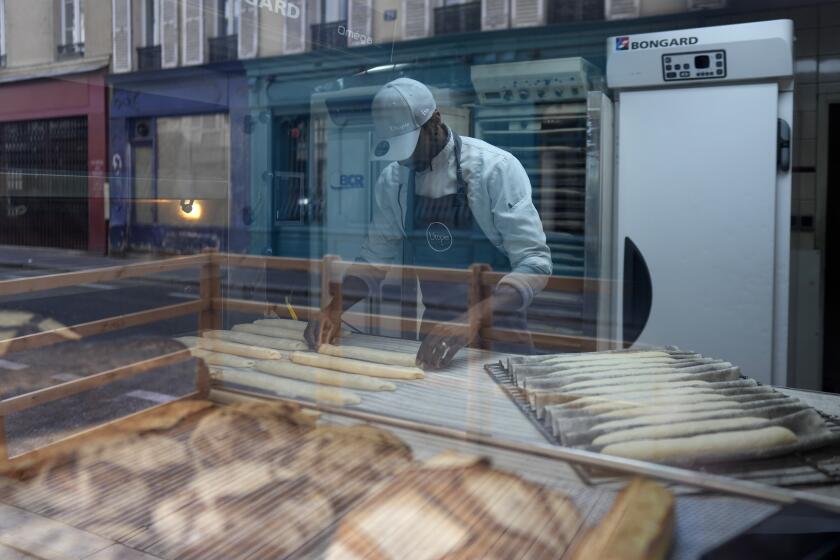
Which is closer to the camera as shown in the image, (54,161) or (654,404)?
(654,404)

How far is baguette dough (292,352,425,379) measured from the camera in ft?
5.58

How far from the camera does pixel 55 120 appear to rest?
1925mm

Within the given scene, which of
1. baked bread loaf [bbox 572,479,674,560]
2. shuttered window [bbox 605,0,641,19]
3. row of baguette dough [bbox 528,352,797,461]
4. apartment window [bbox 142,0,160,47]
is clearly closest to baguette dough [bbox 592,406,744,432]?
row of baguette dough [bbox 528,352,797,461]

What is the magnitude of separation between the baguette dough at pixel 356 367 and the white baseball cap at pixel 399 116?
0.50 meters

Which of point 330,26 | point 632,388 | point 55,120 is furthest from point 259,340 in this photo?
point 632,388

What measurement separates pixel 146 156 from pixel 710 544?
1.68m

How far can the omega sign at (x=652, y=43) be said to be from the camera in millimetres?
1371

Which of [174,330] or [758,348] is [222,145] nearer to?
[174,330]

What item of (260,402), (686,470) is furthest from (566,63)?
(260,402)

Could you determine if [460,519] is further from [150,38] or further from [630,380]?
[150,38]

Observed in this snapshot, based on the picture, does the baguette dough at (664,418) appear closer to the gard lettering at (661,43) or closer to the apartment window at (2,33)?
the gard lettering at (661,43)

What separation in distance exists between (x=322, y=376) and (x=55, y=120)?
985 mm

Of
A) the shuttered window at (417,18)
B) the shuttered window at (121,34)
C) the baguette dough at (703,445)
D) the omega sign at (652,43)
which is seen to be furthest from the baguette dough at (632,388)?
the shuttered window at (121,34)

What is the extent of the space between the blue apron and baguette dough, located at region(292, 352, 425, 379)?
0.53 ft
